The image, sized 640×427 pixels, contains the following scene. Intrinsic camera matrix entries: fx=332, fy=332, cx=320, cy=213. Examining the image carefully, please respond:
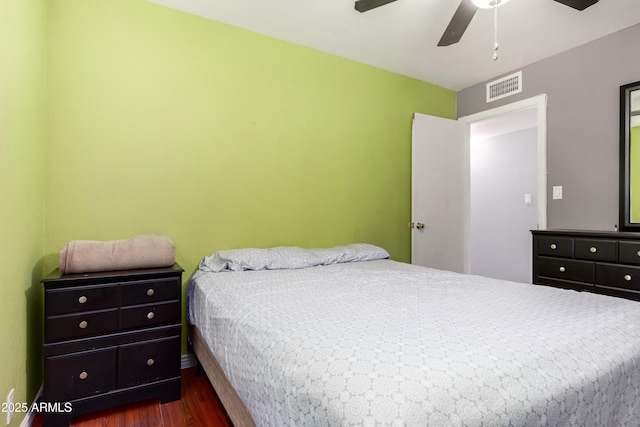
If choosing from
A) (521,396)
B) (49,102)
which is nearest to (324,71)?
(49,102)

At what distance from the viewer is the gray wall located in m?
2.49

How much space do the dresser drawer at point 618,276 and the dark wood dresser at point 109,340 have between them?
268 cm

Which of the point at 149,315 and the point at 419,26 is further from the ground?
the point at 419,26

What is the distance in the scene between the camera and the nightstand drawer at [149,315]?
176 centimetres

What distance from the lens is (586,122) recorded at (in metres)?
2.66

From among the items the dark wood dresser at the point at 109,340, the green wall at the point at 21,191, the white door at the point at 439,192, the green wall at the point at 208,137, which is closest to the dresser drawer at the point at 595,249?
the white door at the point at 439,192

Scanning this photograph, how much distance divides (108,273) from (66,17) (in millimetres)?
1556

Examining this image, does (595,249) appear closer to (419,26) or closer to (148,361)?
(419,26)

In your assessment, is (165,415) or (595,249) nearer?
(165,415)

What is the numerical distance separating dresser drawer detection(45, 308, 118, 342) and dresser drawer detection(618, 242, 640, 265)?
3.02m

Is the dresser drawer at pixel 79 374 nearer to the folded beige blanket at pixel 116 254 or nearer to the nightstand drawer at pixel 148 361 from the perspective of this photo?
the nightstand drawer at pixel 148 361

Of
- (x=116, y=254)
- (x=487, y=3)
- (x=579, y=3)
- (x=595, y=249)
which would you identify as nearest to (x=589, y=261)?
(x=595, y=249)

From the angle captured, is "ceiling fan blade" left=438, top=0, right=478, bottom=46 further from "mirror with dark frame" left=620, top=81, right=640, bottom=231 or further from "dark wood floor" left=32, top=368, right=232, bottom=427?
"dark wood floor" left=32, top=368, right=232, bottom=427

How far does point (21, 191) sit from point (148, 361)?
105 centimetres
